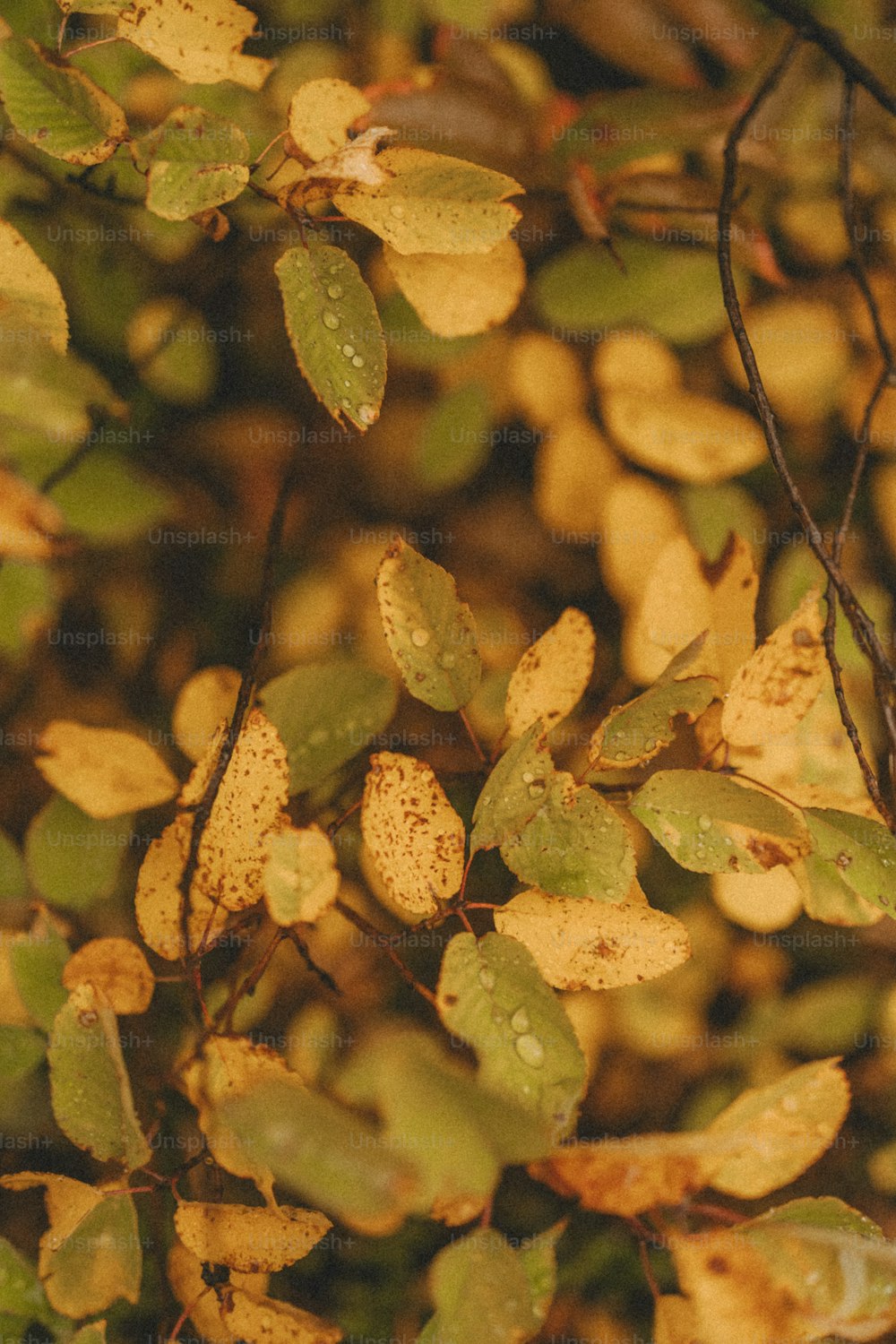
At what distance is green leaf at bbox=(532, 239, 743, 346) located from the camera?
2.70ft

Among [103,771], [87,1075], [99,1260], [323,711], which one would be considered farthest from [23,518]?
[99,1260]

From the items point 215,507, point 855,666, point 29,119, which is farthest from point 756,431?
point 29,119

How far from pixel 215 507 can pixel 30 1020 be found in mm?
505

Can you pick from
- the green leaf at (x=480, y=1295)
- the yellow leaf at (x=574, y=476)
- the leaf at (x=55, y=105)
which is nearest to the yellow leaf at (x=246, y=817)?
the green leaf at (x=480, y=1295)

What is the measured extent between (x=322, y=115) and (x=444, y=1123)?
0.58m

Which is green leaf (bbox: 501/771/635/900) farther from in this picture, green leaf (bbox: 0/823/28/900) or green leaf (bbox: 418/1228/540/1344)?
green leaf (bbox: 0/823/28/900)

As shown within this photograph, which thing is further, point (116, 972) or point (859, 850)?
point (116, 972)

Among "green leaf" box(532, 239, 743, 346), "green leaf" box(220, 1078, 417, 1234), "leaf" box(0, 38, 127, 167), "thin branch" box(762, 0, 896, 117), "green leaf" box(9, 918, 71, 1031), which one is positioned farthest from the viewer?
"green leaf" box(532, 239, 743, 346)

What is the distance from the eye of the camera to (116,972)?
64 centimetres

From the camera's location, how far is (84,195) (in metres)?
0.76

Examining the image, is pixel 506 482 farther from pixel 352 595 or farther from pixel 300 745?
pixel 300 745

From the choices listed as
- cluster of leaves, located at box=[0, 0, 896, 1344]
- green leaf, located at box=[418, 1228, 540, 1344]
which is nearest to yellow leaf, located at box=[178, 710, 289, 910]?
cluster of leaves, located at box=[0, 0, 896, 1344]

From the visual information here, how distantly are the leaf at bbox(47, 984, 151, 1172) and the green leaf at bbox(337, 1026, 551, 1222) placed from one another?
0.24 metres

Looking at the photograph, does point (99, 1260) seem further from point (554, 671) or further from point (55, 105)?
point (55, 105)
